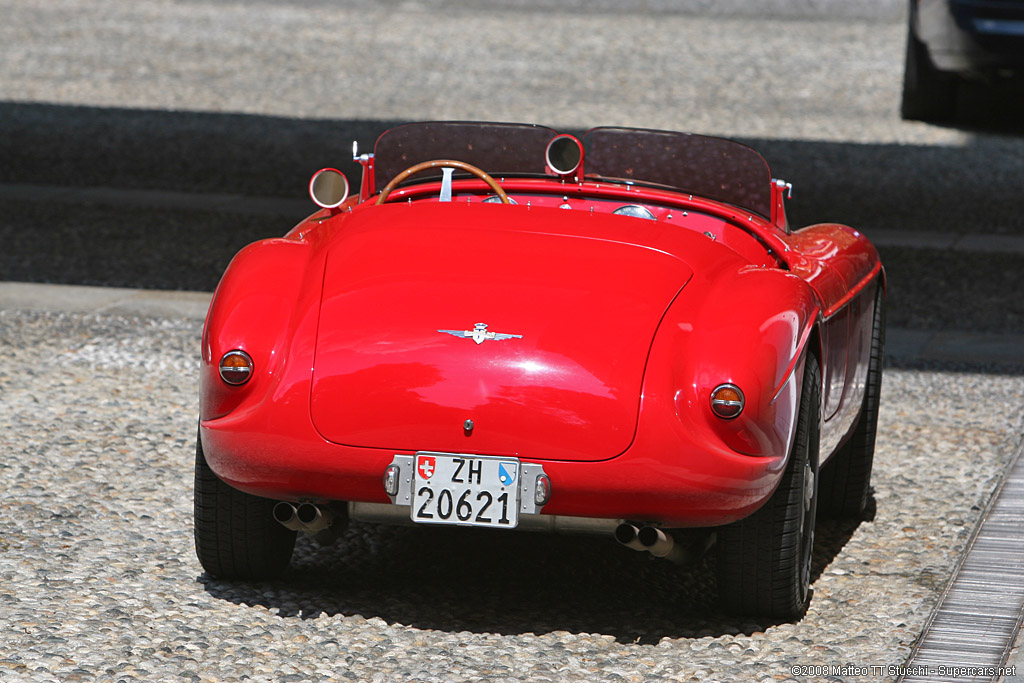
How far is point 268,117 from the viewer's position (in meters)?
15.3

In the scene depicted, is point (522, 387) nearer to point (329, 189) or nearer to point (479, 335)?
point (479, 335)

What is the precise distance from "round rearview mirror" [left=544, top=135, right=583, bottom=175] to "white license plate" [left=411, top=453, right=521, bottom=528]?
1449 millimetres

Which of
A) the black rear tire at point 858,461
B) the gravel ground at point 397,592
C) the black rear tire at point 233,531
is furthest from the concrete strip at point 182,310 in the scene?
the black rear tire at point 233,531

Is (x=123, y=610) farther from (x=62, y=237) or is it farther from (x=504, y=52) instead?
(x=504, y=52)

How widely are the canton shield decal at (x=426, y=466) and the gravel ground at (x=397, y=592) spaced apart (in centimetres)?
49

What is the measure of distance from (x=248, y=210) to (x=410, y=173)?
21.7ft

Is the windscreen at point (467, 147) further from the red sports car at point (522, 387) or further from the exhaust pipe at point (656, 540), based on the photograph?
the exhaust pipe at point (656, 540)

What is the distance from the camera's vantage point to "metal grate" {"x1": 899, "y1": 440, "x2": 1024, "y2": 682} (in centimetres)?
380

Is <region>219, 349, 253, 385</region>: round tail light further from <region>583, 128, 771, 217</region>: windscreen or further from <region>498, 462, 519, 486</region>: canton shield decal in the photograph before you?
<region>583, 128, 771, 217</region>: windscreen

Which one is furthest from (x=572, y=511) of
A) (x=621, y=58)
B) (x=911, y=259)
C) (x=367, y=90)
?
(x=621, y=58)

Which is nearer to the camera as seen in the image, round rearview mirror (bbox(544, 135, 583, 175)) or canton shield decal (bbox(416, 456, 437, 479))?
canton shield decal (bbox(416, 456, 437, 479))

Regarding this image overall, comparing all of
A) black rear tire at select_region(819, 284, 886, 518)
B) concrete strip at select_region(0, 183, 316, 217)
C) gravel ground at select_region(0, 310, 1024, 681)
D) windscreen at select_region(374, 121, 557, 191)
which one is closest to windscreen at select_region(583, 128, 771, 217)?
windscreen at select_region(374, 121, 557, 191)

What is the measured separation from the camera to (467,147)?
5.05 meters

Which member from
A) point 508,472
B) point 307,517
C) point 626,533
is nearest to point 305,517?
point 307,517
